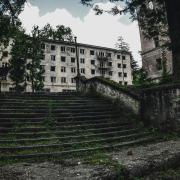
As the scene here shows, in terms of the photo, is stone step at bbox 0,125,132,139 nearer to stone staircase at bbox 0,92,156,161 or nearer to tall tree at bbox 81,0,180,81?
stone staircase at bbox 0,92,156,161

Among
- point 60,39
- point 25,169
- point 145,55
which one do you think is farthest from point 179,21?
point 60,39

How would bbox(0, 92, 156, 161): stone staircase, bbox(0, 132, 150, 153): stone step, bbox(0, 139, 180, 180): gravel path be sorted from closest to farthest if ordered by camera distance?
1. bbox(0, 139, 180, 180): gravel path
2. bbox(0, 132, 150, 153): stone step
3. bbox(0, 92, 156, 161): stone staircase

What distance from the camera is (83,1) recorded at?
44.4 ft

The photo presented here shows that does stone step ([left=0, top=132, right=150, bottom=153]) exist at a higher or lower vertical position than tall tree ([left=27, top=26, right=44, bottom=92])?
lower

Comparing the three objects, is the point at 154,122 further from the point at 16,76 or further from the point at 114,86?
the point at 16,76

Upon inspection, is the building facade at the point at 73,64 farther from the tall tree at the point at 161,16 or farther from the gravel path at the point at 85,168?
the gravel path at the point at 85,168

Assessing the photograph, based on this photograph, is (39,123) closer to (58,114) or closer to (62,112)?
(58,114)

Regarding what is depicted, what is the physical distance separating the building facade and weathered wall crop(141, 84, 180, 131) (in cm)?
4038

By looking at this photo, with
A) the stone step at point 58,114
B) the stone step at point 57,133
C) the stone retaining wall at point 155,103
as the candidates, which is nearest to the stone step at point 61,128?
the stone step at point 57,133

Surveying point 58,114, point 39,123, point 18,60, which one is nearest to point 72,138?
point 39,123

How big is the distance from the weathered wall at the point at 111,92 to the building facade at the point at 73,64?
34337 millimetres

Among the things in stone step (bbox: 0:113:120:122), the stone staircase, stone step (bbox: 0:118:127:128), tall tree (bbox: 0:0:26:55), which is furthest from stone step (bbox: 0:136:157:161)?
tall tree (bbox: 0:0:26:55)

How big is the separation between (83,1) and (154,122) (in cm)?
723

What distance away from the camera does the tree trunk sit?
11.5 meters
